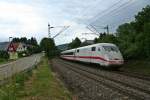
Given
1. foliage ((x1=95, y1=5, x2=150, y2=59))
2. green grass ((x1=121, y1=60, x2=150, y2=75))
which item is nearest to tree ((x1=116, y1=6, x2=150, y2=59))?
foliage ((x1=95, y1=5, x2=150, y2=59))

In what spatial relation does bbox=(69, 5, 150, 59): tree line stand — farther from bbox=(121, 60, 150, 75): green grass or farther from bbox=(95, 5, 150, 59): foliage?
bbox=(121, 60, 150, 75): green grass

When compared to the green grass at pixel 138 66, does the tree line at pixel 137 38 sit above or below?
above

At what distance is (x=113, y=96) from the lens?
55.9 ft

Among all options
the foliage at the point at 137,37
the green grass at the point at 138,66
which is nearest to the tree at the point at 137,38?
the foliage at the point at 137,37

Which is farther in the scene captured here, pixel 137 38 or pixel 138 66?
pixel 137 38

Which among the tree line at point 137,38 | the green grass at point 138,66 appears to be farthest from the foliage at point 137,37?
the green grass at point 138,66

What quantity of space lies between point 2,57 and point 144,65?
72407mm

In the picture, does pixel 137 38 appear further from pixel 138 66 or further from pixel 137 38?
pixel 138 66

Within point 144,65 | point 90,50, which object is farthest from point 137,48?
point 90,50

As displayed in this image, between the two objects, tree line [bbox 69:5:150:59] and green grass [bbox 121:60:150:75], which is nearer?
green grass [bbox 121:60:150:75]

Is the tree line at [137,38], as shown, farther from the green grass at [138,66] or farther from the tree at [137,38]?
the green grass at [138,66]

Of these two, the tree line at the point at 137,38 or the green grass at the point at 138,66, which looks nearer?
the green grass at the point at 138,66

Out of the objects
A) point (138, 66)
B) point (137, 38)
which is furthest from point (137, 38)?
point (138, 66)

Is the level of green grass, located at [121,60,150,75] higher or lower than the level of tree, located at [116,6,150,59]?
lower
